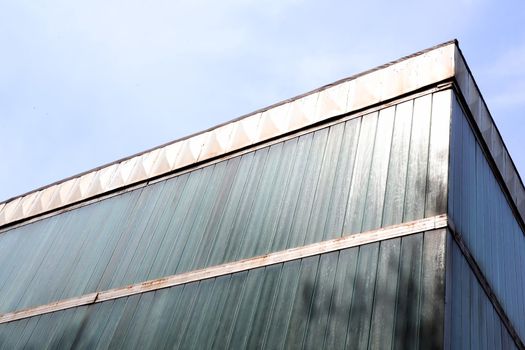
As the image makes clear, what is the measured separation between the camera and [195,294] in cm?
1098

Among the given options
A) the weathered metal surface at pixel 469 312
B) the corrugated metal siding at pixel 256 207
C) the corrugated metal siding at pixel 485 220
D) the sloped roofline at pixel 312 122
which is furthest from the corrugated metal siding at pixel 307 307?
the sloped roofline at pixel 312 122

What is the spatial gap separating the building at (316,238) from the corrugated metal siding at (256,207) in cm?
3

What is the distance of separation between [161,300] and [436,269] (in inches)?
212

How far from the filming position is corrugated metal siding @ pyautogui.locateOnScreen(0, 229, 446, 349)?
8164 mm

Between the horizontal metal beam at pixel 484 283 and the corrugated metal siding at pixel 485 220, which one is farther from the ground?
the corrugated metal siding at pixel 485 220

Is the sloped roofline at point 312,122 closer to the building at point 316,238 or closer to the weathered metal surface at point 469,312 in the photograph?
the building at point 316,238

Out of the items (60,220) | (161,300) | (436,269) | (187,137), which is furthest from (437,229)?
(60,220)

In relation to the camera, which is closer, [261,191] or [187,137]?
[261,191]

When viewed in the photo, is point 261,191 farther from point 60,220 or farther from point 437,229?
point 60,220

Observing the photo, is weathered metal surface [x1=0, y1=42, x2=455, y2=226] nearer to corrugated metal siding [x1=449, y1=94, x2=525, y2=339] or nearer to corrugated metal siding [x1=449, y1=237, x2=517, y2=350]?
corrugated metal siding [x1=449, y1=94, x2=525, y2=339]

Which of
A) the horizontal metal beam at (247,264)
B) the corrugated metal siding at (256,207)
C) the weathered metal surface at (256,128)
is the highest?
the weathered metal surface at (256,128)

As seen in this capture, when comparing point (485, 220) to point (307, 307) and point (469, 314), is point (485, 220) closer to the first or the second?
point (469, 314)

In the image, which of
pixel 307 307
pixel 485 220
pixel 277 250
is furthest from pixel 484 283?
pixel 277 250

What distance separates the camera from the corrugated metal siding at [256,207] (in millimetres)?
9859
